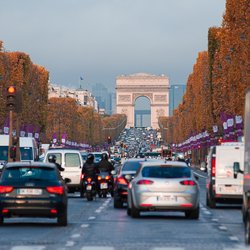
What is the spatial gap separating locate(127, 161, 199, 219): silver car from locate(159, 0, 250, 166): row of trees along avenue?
44.2 metres

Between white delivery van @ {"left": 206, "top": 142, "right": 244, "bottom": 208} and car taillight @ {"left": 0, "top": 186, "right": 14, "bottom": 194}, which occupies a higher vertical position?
white delivery van @ {"left": 206, "top": 142, "right": 244, "bottom": 208}

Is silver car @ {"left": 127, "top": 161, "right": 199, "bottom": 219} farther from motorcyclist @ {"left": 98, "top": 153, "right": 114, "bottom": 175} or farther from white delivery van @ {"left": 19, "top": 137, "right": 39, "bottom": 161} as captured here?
white delivery van @ {"left": 19, "top": 137, "right": 39, "bottom": 161}

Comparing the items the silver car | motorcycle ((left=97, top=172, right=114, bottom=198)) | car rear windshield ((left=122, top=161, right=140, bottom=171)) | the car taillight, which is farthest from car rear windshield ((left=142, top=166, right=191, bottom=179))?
motorcycle ((left=97, top=172, right=114, bottom=198))

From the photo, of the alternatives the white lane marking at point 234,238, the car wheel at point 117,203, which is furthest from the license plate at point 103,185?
the white lane marking at point 234,238

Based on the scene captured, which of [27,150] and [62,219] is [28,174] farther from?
[27,150]

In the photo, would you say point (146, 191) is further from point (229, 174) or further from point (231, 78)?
point (231, 78)

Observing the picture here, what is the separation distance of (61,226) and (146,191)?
3.58 meters

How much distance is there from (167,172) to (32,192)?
4.92 metres

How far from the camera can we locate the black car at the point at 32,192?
26453 mm

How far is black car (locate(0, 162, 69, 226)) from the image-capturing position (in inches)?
1041

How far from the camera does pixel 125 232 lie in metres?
25.1

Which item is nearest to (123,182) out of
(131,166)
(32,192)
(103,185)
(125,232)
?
(131,166)

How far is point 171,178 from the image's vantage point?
30188 mm

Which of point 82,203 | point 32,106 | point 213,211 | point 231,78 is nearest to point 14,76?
point 32,106
